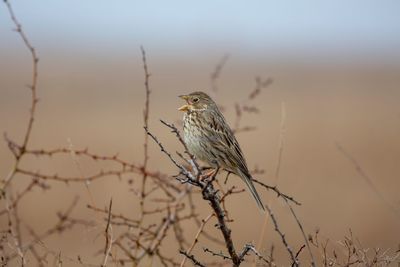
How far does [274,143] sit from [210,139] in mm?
9066

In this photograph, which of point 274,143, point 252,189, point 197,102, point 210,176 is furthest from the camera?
point 274,143

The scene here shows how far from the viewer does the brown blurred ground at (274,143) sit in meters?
11.5

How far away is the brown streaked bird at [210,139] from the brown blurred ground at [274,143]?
4.07 ft

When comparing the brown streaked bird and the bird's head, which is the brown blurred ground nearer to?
the brown streaked bird

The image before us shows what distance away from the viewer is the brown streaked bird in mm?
6461

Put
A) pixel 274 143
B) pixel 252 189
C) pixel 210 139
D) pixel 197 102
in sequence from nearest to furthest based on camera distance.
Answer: pixel 252 189 < pixel 210 139 < pixel 197 102 < pixel 274 143

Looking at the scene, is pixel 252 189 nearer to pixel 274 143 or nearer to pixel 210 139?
pixel 210 139

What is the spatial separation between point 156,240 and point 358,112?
1448cm

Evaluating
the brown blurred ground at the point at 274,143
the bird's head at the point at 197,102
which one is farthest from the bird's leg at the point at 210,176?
the brown blurred ground at the point at 274,143

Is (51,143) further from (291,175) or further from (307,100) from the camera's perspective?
(307,100)

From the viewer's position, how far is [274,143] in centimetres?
1548

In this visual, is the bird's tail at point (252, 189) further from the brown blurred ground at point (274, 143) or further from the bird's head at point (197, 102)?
the brown blurred ground at point (274, 143)

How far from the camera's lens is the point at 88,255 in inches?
411

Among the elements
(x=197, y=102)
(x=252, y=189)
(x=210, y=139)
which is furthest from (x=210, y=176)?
(x=197, y=102)
